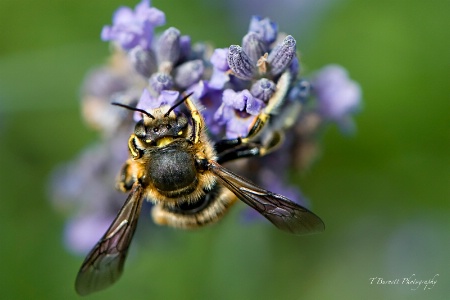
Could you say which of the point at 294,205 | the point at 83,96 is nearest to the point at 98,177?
the point at 83,96

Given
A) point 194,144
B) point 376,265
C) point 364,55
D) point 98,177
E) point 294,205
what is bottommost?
point 294,205

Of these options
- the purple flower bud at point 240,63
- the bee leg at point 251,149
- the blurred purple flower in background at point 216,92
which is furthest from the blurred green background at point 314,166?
the purple flower bud at point 240,63

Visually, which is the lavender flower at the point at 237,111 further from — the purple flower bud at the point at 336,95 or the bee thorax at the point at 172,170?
the purple flower bud at the point at 336,95

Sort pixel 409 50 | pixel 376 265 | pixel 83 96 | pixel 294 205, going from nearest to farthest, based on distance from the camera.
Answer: pixel 294 205, pixel 83 96, pixel 376 265, pixel 409 50

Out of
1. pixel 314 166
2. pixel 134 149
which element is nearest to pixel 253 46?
pixel 134 149

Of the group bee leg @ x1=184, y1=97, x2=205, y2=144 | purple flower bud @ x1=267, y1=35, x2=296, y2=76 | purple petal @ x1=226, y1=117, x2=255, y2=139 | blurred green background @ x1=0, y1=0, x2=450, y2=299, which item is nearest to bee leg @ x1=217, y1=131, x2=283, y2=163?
purple petal @ x1=226, y1=117, x2=255, y2=139

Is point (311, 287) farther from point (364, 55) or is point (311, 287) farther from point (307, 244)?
point (364, 55)
